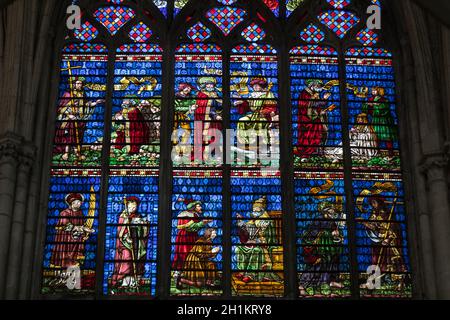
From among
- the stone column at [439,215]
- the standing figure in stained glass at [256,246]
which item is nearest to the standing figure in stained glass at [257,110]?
the standing figure in stained glass at [256,246]

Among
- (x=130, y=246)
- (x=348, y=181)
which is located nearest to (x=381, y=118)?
(x=348, y=181)

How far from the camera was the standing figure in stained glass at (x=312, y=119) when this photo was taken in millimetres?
18016

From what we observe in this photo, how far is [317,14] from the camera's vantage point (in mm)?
19359

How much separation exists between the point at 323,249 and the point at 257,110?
108 inches

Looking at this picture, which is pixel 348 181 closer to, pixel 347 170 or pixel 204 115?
pixel 347 170

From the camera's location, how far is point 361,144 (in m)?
18.2

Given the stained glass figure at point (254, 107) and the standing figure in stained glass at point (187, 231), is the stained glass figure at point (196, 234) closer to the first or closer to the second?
the standing figure in stained glass at point (187, 231)

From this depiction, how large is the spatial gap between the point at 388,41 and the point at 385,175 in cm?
269

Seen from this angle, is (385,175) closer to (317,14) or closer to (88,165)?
(317,14)

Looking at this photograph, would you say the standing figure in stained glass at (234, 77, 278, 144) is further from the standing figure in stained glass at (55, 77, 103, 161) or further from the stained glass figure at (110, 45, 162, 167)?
the standing figure in stained glass at (55, 77, 103, 161)

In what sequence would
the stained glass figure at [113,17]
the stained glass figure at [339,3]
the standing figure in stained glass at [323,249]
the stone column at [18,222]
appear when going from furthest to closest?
the stained glass figure at [339,3], the stained glass figure at [113,17], the standing figure in stained glass at [323,249], the stone column at [18,222]

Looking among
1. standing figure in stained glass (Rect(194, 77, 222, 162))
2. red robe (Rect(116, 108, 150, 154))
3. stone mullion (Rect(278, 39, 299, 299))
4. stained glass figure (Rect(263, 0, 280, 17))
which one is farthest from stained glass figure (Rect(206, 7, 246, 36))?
red robe (Rect(116, 108, 150, 154))

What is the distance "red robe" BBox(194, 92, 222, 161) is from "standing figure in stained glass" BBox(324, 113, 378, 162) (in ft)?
6.42

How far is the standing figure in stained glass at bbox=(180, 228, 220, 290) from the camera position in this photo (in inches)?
666
